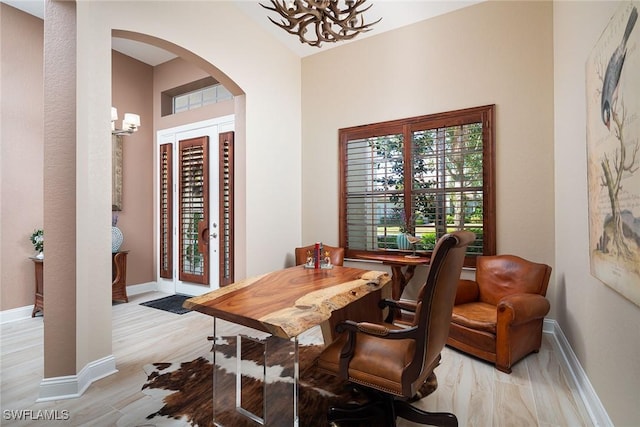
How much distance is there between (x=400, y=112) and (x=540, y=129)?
1.51 metres

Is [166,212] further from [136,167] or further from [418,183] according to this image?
[418,183]

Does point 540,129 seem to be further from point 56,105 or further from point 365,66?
point 56,105

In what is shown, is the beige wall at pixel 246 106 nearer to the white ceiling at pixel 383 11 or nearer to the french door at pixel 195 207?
the white ceiling at pixel 383 11

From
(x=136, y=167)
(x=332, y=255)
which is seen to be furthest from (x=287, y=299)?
(x=136, y=167)

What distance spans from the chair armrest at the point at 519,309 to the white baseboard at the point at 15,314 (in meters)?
5.12

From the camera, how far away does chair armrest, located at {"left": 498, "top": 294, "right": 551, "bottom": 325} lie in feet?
7.68

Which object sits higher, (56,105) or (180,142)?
(180,142)

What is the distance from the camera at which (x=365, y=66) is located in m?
4.12

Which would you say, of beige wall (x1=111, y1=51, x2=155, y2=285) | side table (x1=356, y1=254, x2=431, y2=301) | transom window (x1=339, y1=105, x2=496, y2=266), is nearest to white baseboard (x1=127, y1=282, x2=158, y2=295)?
beige wall (x1=111, y1=51, x2=155, y2=285)

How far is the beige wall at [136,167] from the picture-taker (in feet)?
15.4

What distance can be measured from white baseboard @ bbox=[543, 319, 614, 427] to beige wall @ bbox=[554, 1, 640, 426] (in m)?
0.05

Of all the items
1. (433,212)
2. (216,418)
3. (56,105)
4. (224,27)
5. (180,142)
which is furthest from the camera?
(180,142)

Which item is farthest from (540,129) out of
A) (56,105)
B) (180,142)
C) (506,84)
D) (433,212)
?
(180,142)

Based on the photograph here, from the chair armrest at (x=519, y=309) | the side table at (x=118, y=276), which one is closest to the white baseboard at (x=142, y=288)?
the side table at (x=118, y=276)
